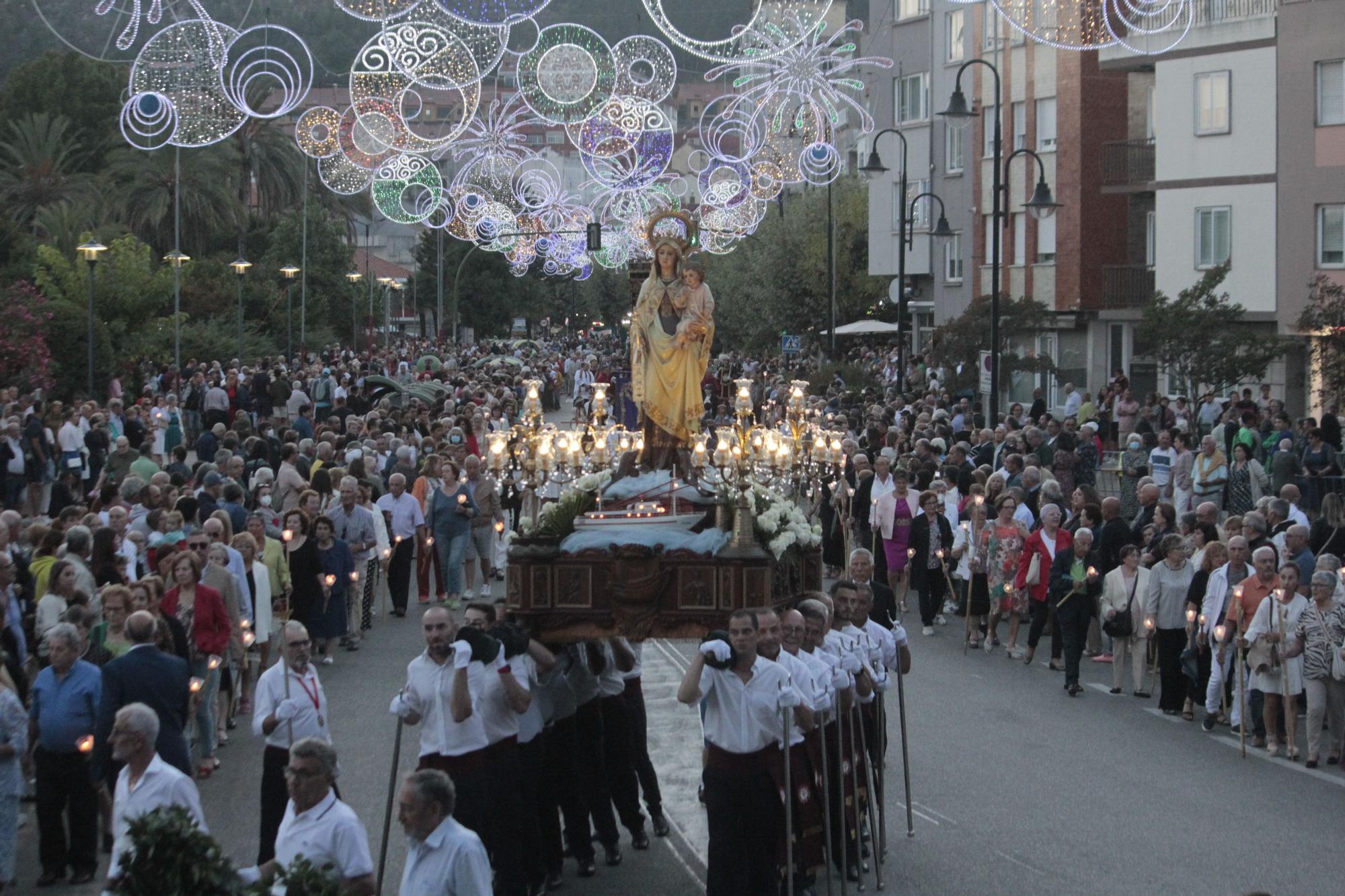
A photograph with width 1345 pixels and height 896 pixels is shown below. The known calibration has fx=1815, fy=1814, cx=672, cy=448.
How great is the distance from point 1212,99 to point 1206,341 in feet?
26.2

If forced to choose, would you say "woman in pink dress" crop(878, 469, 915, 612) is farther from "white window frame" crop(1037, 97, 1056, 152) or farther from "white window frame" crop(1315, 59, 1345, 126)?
"white window frame" crop(1037, 97, 1056, 152)

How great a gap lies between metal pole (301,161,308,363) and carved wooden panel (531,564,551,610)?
38350 mm

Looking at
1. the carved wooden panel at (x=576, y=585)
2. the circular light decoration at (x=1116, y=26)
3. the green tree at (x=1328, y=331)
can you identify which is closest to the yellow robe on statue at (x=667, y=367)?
the carved wooden panel at (x=576, y=585)

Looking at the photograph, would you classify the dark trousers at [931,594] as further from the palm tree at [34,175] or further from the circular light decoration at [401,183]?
the palm tree at [34,175]

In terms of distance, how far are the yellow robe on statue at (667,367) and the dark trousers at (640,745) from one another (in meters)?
1.85

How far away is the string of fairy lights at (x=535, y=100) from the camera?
20625mm

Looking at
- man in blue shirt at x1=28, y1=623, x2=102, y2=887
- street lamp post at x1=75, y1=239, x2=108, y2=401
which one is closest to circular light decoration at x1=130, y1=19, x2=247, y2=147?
street lamp post at x1=75, y1=239, x2=108, y2=401

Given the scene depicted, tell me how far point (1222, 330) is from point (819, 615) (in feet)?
73.8

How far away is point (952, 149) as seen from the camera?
52062 millimetres

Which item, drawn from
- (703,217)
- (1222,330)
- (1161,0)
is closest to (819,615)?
(1161,0)

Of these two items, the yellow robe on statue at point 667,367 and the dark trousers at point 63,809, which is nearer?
the dark trousers at point 63,809

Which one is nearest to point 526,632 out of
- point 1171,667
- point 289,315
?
point 1171,667

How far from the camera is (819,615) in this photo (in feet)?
33.2

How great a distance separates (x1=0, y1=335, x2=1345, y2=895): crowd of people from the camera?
919cm
